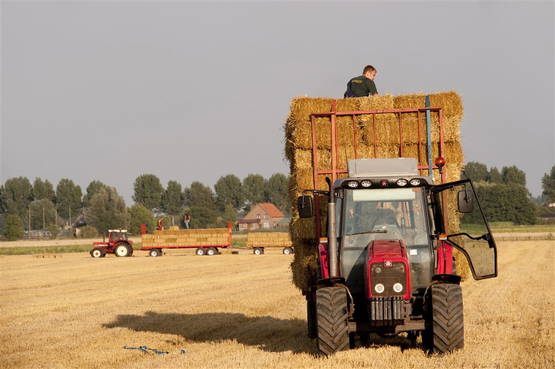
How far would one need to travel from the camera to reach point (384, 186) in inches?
435

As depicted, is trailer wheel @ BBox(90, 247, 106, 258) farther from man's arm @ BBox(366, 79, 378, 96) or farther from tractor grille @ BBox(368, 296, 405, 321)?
tractor grille @ BBox(368, 296, 405, 321)

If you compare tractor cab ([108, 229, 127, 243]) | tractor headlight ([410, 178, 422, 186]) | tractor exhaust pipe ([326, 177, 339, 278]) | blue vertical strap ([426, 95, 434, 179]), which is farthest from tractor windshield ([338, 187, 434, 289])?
tractor cab ([108, 229, 127, 243])

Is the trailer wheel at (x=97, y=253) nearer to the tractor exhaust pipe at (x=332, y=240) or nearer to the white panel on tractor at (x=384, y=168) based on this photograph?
the white panel on tractor at (x=384, y=168)

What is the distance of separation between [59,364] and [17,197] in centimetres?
16390

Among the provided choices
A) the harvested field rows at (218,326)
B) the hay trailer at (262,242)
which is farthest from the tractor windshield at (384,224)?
the hay trailer at (262,242)

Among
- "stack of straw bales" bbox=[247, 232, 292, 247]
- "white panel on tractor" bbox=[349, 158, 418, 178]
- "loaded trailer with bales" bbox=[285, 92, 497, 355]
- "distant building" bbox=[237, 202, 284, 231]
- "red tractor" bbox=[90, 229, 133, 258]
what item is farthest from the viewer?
"distant building" bbox=[237, 202, 284, 231]

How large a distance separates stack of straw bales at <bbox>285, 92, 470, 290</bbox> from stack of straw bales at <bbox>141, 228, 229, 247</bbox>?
41.1 meters

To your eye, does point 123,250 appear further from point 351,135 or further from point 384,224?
point 384,224

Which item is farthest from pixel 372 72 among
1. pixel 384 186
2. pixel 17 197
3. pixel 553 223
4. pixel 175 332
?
pixel 17 197

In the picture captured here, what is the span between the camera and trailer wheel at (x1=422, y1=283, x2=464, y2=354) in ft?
34.2

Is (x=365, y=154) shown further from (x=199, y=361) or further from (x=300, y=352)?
(x=199, y=361)

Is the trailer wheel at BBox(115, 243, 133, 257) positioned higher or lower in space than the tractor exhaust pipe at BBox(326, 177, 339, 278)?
lower

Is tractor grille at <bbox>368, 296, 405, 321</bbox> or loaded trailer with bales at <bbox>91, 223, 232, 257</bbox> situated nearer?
tractor grille at <bbox>368, 296, 405, 321</bbox>

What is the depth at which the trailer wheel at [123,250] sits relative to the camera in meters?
54.4
